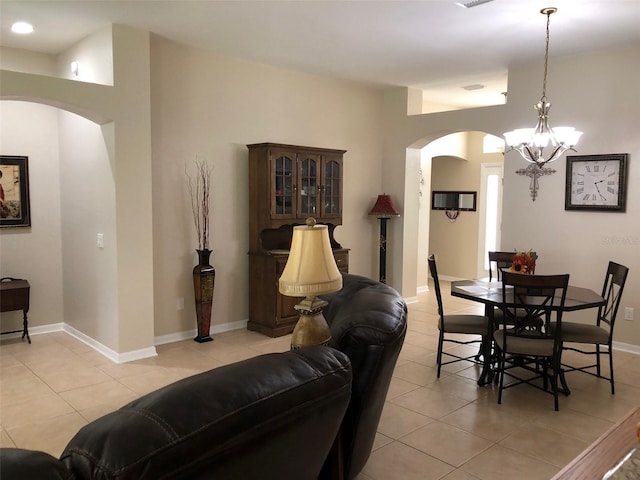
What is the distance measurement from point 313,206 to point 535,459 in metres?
3.48

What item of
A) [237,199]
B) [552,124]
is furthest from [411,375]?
[552,124]

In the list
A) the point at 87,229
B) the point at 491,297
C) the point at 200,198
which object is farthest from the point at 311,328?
the point at 87,229

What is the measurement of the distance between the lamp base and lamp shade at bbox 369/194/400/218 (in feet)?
15.2

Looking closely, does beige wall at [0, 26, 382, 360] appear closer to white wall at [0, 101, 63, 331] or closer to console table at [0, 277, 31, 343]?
white wall at [0, 101, 63, 331]

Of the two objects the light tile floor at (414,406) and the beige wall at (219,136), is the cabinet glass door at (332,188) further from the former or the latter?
the light tile floor at (414,406)

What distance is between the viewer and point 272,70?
579cm

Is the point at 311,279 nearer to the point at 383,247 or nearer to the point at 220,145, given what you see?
the point at 220,145

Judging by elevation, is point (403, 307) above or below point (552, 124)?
below

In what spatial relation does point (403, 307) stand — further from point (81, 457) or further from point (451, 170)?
point (451, 170)

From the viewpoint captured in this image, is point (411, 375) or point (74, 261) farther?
point (74, 261)

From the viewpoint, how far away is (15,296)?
4.95 metres

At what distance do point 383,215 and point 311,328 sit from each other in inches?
186

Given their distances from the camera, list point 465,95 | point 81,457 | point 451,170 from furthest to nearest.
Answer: point 451,170 < point 465,95 < point 81,457

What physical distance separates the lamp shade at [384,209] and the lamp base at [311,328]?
182 inches
